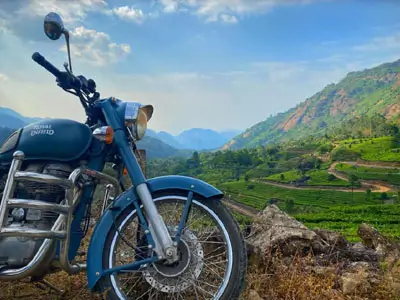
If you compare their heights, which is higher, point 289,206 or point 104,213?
point 104,213

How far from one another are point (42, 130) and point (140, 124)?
72 cm

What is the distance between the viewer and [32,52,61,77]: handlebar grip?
2924mm

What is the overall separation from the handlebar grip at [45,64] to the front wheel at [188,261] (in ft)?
3.82

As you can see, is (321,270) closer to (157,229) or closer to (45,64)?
(157,229)

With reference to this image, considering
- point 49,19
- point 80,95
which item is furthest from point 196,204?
point 49,19

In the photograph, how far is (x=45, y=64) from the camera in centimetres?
297

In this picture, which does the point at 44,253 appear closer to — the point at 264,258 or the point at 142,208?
the point at 142,208

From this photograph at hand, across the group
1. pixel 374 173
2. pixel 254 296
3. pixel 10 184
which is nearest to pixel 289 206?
pixel 374 173

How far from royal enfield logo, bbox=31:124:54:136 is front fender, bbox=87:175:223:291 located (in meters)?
0.72

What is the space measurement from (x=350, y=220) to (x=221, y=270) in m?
62.0

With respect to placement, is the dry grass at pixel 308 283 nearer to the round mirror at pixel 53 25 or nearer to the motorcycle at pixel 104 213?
the motorcycle at pixel 104 213

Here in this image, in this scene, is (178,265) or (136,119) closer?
(178,265)

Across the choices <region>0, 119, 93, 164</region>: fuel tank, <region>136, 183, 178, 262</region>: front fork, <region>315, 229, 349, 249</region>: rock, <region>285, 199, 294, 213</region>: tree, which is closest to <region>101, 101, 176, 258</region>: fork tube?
<region>136, 183, 178, 262</region>: front fork

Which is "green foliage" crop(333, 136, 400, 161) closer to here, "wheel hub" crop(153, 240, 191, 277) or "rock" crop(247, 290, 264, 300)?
"rock" crop(247, 290, 264, 300)
